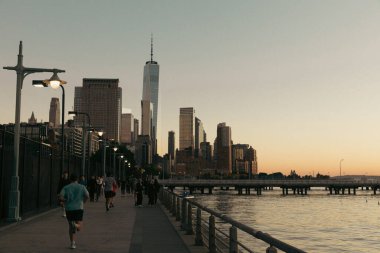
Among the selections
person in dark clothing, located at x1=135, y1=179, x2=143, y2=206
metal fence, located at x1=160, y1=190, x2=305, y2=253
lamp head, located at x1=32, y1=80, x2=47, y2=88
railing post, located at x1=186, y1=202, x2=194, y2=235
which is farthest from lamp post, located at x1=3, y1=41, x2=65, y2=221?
person in dark clothing, located at x1=135, y1=179, x2=143, y2=206

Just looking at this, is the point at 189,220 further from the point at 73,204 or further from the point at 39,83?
the point at 39,83

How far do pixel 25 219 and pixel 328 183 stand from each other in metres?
161

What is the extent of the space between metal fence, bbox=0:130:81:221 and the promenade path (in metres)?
1.46

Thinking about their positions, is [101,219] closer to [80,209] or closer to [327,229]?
[80,209]

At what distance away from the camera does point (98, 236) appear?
1439cm

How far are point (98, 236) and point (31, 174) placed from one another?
27.3ft

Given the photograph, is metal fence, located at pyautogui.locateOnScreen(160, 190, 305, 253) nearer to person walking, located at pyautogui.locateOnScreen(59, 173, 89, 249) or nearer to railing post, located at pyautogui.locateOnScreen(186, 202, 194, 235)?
railing post, located at pyautogui.locateOnScreen(186, 202, 194, 235)

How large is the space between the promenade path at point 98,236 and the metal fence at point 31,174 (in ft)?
4.79

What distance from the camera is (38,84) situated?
63.3 ft

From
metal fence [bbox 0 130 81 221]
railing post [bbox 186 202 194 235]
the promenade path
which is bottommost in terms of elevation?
the promenade path

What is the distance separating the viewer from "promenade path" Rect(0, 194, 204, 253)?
1185cm

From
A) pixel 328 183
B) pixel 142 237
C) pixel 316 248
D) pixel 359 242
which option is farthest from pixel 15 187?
pixel 328 183

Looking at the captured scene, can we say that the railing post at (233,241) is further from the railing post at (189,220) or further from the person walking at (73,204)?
the railing post at (189,220)

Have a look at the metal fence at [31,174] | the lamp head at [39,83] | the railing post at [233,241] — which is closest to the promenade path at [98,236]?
the metal fence at [31,174]
